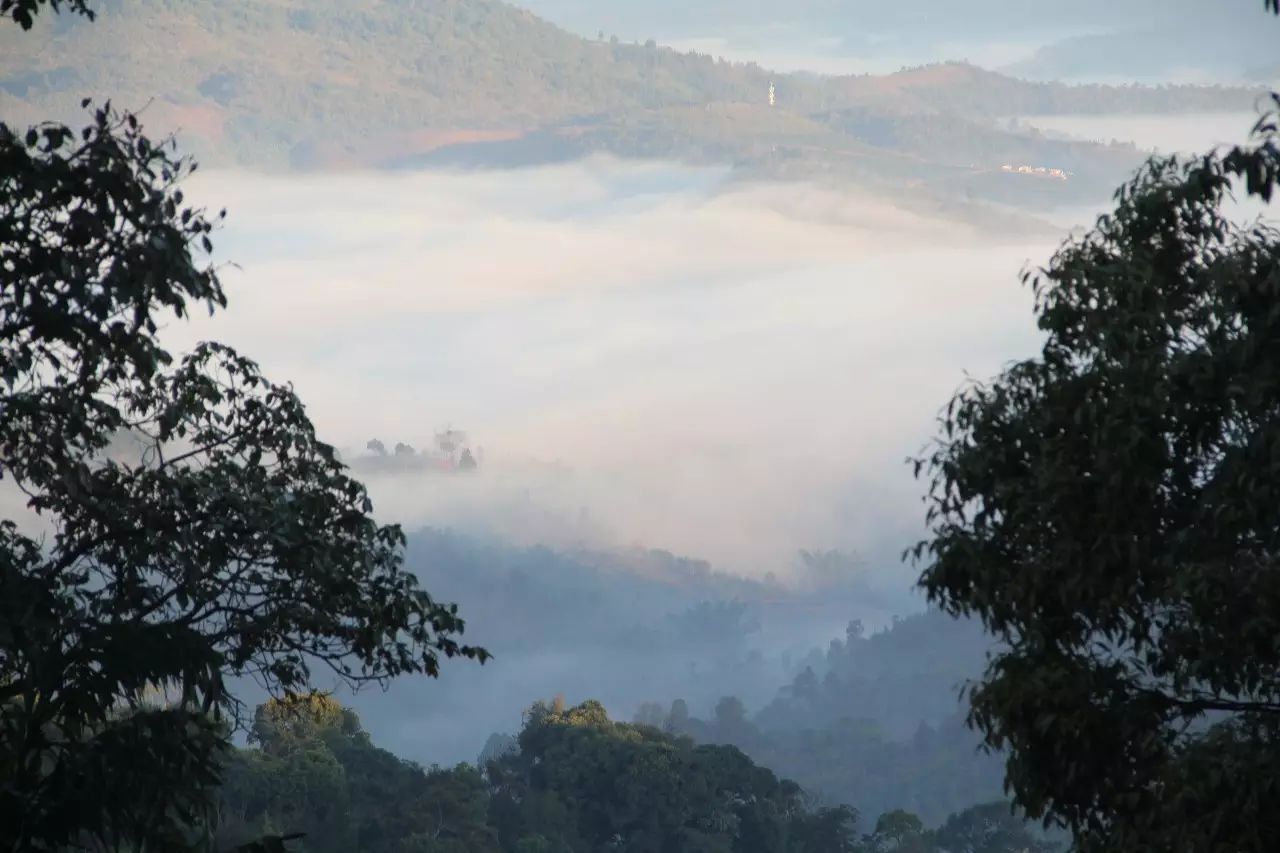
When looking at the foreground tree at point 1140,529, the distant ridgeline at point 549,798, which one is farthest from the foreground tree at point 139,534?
the distant ridgeline at point 549,798

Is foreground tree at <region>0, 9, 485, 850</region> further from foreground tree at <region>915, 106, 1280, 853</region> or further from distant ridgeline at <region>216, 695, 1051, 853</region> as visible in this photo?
distant ridgeline at <region>216, 695, 1051, 853</region>

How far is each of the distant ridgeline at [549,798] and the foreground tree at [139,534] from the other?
39.7 m

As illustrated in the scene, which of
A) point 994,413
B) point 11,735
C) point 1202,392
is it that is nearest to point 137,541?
point 11,735

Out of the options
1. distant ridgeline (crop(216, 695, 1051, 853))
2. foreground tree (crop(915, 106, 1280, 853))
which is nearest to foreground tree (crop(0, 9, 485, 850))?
foreground tree (crop(915, 106, 1280, 853))

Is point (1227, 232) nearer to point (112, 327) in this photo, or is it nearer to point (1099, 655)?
point (1099, 655)

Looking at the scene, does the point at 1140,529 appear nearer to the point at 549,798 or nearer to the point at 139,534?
the point at 139,534

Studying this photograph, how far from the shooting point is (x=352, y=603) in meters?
10.9

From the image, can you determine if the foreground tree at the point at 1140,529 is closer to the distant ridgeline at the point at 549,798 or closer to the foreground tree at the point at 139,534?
the foreground tree at the point at 139,534

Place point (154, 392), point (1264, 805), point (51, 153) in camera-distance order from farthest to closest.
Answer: point (154, 392) < point (51, 153) < point (1264, 805)

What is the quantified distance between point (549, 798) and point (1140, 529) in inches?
2054

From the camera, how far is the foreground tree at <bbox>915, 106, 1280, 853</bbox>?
9.20m

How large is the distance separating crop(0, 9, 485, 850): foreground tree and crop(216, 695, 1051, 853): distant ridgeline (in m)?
39.7

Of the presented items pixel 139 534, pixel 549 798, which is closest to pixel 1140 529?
pixel 139 534

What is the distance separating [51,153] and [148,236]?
2.39 feet
